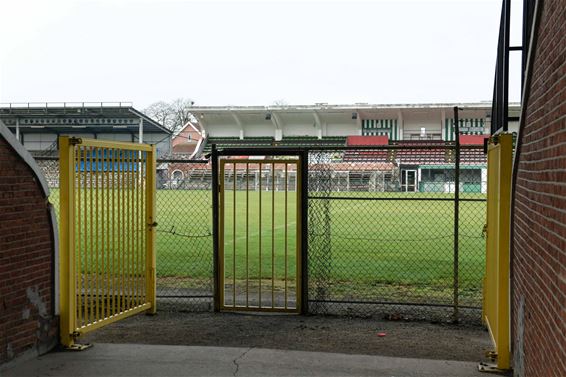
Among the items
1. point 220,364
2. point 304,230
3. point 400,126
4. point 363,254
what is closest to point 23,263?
point 220,364

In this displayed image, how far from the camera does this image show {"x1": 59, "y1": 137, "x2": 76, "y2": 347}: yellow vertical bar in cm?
630

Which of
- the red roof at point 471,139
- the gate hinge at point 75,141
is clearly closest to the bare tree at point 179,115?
the red roof at point 471,139

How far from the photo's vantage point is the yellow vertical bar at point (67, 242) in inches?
248

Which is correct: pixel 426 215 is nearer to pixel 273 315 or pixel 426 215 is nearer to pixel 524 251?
pixel 273 315

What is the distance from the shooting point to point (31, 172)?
5961mm

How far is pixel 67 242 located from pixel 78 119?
58495 mm

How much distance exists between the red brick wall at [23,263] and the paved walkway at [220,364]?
225mm

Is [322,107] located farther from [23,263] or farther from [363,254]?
[23,263]

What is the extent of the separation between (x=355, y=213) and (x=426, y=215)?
3064mm

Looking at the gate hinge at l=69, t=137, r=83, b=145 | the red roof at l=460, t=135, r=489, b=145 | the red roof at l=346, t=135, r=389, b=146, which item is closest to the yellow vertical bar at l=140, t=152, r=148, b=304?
the gate hinge at l=69, t=137, r=83, b=145

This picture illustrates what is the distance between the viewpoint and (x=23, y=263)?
19.1 ft

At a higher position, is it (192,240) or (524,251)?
(524,251)

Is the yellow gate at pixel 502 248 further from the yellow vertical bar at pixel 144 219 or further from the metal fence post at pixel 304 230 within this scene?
the yellow vertical bar at pixel 144 219

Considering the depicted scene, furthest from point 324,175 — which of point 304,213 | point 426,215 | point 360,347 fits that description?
point 426,215
